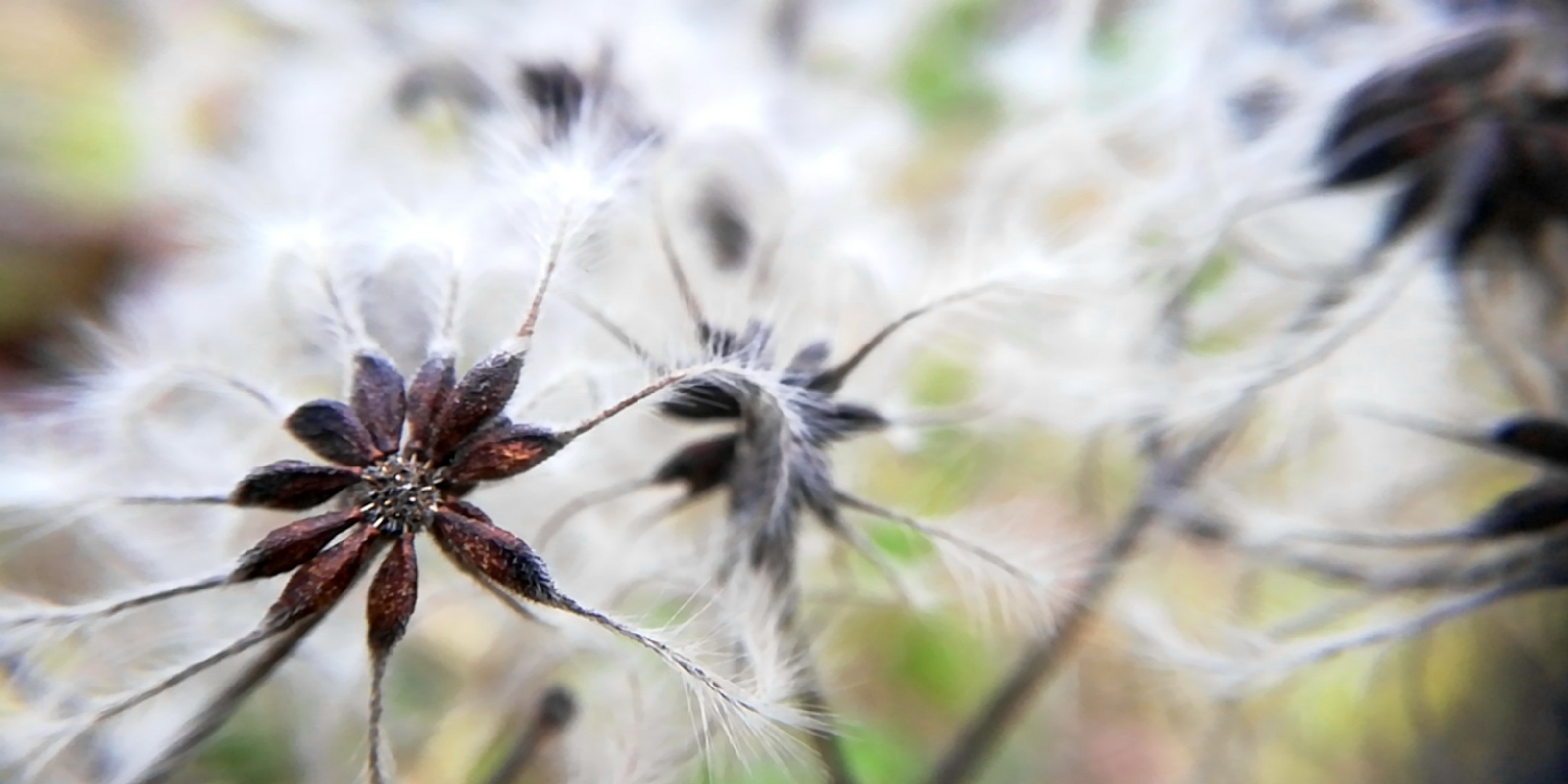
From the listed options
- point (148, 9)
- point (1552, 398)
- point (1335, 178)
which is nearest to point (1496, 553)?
point (1552, 398)

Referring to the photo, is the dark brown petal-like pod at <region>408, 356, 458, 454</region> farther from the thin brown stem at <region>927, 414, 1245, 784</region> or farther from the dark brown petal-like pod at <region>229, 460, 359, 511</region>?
the thin brown stem at <region>927, 414, 1245, 784</region>

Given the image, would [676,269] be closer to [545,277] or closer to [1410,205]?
[545,277]

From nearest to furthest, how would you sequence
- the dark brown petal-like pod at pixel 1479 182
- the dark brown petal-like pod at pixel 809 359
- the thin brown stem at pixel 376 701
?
the thin brown stem at pixel 376 701 < the dark brown petal-like pod at pixel 809 359 < the dark brown petal-like pod at pixel 1479 182

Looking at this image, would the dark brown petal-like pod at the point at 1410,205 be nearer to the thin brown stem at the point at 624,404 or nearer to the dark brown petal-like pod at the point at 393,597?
the thin brown stem at the point at 624,404

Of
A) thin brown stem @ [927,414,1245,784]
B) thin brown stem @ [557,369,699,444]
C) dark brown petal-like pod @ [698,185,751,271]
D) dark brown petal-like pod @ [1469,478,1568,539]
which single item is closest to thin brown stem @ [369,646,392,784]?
thin brown stem @ [557,369,699,444]

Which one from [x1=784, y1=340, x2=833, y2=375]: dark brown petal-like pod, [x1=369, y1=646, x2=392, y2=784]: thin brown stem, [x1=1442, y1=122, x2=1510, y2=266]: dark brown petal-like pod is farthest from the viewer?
[x1=1442, y1=122, x2=1510, y2=266]: dark brown petal-like pod

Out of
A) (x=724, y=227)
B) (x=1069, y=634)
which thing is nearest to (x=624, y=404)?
(x=724, y=227)

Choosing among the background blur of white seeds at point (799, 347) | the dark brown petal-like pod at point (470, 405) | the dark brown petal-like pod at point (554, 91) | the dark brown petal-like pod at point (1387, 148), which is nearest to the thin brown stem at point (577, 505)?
the background blur of white seeds at point (799, 347)
